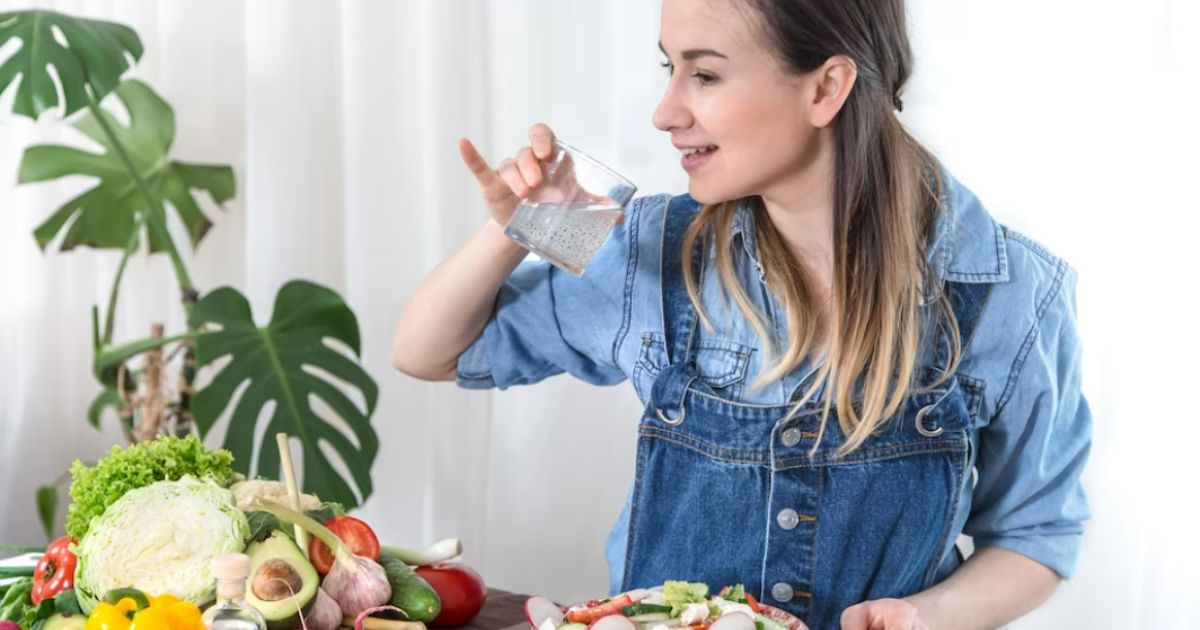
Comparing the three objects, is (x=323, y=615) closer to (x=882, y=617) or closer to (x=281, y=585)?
(x=281, y=585)

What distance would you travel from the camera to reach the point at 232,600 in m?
1.12

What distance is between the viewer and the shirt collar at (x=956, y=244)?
1.45m

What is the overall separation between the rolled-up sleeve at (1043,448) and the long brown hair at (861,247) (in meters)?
0.10

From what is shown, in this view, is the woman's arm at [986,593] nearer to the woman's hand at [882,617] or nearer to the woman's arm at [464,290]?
the woman's hand at [882,617]

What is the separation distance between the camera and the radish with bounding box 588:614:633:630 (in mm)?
1033

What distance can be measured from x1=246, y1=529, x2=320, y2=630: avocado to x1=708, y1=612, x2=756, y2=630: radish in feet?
1.22

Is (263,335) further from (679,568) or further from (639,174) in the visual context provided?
(679,568)

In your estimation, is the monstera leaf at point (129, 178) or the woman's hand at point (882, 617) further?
the monstera leaf at point (129, 178)

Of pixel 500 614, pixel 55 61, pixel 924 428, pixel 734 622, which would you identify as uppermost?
pixel 55 61

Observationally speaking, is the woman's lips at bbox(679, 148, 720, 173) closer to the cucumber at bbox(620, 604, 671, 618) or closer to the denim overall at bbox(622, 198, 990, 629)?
the denim overall at bbox(622, 198, 990, 629)

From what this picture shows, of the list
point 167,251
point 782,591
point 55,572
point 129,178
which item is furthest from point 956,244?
point 129,178

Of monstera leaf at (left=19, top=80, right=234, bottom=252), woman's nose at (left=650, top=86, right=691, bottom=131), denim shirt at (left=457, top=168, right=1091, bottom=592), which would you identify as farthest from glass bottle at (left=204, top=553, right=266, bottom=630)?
monstera leaf at (left=19, top=80, right=234, bottom=252)

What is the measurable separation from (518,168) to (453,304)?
10.5 inches

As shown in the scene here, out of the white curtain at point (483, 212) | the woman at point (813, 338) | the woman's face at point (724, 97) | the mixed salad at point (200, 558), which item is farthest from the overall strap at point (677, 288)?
the white curtain at point (483, 212)
